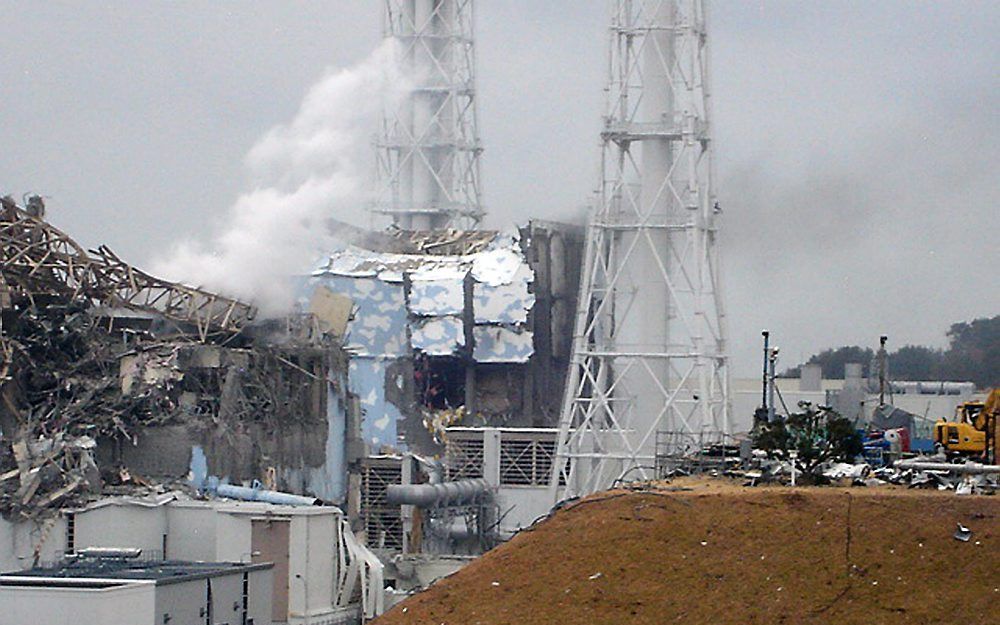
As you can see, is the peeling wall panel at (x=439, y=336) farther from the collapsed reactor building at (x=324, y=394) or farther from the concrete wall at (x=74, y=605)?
the concrete wall at (x=74, y=605)

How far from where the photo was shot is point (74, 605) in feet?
145

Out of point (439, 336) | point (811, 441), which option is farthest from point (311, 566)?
point (439, 336)

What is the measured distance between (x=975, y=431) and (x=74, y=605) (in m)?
21.5

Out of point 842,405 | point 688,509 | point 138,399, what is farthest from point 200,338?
point 688,509

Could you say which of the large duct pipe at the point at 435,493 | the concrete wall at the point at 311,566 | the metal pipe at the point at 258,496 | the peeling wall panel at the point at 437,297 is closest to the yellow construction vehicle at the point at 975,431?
the concrete wall at the point at 311,566

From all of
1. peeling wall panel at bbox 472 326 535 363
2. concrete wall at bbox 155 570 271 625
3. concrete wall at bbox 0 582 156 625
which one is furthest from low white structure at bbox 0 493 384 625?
peeling wall panel at bbox 472 326 535 363

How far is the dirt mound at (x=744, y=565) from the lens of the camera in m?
32.1

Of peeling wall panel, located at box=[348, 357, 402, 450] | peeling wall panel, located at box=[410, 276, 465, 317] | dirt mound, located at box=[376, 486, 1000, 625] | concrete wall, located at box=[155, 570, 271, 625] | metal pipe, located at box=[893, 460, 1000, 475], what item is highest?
peeling wall panel, located at box=[410, 276, 465, 317]

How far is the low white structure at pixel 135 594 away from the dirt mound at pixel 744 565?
11298mm

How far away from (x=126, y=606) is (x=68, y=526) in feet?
44.2

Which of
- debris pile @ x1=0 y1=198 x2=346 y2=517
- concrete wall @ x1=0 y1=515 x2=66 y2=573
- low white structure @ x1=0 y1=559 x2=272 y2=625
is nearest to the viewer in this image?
low white structure @ x1=0 y1=559 x2=272 y2=625

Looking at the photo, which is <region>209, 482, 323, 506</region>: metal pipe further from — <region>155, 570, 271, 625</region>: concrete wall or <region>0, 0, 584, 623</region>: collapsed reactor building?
<region>155, 570, 271, 625</region>: concrete wall

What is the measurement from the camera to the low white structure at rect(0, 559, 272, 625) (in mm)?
44250

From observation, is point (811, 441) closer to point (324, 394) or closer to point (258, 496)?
point (258, 496)
